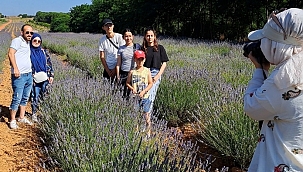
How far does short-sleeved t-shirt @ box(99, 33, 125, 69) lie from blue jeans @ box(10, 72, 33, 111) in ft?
3.78

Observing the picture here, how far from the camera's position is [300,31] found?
1.28 m

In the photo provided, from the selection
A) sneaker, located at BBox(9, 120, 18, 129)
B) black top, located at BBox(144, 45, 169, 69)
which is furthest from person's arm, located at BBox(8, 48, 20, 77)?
black top, located at BBox(144, 45, 169, 69)

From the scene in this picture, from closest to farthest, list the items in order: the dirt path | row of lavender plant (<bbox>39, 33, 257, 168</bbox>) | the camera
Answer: the camera
row of lavender plant (<bbox>39, 33, 257, 168</bbox>)
the dirt path

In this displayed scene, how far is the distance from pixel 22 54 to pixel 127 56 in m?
1.54

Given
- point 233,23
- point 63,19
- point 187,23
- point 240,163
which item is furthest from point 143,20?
point 63,19

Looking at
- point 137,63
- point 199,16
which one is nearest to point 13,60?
point 137,63

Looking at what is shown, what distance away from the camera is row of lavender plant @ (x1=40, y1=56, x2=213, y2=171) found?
6.92 ft

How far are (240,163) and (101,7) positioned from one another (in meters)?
37.8

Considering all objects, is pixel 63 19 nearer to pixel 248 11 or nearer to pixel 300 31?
pixel 248 11

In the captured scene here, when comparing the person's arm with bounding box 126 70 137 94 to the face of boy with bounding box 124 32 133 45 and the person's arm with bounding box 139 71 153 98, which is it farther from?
the face of boy with bounding box 124 32 133 45

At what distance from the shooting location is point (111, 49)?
4.72 meters

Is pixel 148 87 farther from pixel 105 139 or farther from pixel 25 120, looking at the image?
pixel 25 120

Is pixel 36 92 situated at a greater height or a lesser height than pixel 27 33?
lesser

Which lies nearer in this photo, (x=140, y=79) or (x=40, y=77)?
(x=140, y=79)
